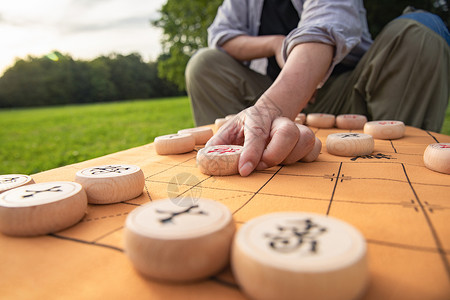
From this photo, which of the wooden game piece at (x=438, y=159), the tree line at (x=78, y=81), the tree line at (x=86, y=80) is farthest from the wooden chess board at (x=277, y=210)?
the tree line at (x=78, y=81)

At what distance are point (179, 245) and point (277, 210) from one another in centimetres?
43

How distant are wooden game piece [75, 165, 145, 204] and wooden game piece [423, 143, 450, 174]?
46.5 inches

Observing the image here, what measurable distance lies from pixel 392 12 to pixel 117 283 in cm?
607

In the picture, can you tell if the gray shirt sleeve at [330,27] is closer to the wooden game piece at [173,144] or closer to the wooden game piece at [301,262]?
the wooden game piece at [173,144]

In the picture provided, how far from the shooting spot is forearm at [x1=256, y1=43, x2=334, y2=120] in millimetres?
1615

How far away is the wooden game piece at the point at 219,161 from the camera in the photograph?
1.26 metres

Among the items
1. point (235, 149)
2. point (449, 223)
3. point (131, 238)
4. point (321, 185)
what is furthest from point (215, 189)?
point (449, 223)

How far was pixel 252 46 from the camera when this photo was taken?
2.80m

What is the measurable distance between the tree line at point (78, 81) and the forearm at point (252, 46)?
32961 millimetres

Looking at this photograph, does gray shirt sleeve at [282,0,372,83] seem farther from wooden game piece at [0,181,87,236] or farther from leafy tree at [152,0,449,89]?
leafy tree at [152,0,449,89]

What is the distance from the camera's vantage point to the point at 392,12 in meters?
5.08

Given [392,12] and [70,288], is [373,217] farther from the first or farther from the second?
[392,12]

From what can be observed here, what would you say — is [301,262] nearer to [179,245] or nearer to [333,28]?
[179,245]

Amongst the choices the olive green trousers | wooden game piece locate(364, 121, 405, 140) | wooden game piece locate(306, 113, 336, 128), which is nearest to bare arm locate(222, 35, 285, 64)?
wooden game piece locate(306, 113, 336, 128)
